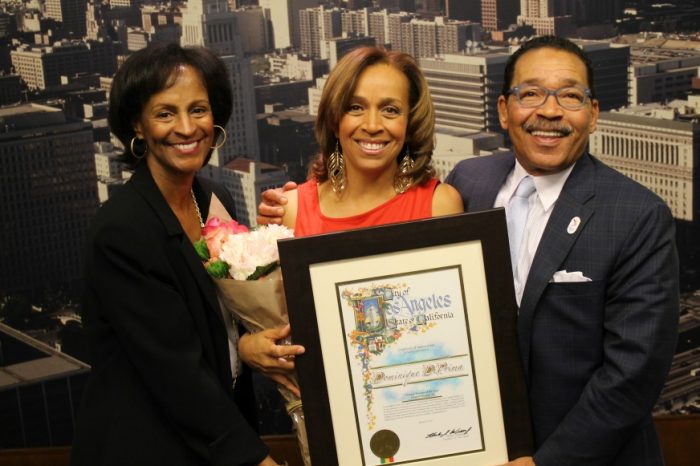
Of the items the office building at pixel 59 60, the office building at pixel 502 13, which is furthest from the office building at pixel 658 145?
the office building at pixel 59 60

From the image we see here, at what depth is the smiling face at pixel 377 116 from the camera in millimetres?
2129

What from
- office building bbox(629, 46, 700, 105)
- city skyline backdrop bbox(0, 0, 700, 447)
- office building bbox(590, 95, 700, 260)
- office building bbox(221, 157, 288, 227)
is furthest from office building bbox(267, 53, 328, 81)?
office building bbox(629, 46, 700, 105)

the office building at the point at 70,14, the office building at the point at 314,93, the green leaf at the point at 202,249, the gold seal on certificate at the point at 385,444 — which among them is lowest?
the gold seal on certificate at the point at 385,444

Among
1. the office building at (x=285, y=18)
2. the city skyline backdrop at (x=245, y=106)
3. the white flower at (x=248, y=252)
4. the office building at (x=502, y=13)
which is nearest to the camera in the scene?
the white flower at (x=248, y=252)

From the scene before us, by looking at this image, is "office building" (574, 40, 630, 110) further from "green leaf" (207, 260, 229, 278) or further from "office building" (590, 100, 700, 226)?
"green leaf" (207, 260, 229, 278)

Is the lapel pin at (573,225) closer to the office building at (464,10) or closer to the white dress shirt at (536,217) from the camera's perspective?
the white dress shirt at (536,217)

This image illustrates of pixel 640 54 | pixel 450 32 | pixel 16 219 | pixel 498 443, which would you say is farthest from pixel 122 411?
pixel 640 54

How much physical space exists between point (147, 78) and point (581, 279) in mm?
999

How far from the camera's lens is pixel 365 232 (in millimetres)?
1837

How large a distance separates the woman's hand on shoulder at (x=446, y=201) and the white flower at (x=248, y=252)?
42 cm

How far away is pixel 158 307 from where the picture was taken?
1.90 metres

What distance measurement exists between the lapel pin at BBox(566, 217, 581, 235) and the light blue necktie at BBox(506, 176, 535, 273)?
0.14 m

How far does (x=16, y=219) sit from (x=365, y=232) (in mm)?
3227
